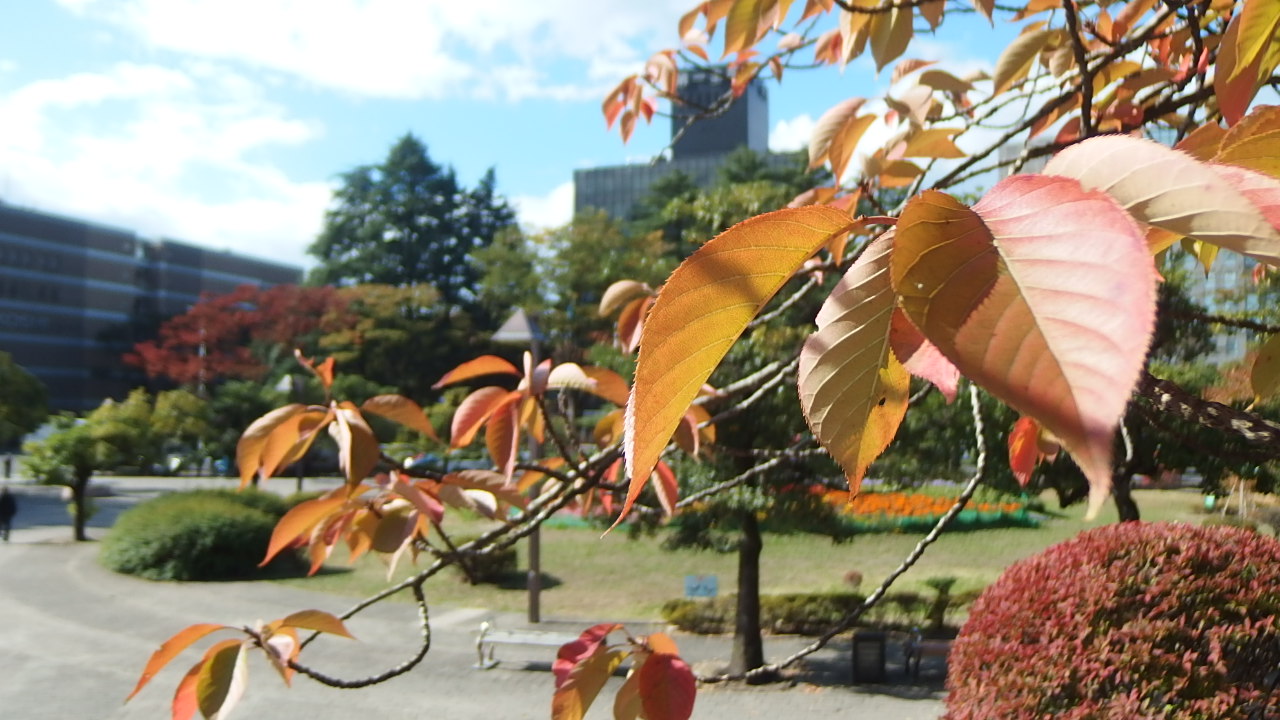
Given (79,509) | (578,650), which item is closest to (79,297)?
(79,509)

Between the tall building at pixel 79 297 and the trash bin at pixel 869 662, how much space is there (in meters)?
30.0

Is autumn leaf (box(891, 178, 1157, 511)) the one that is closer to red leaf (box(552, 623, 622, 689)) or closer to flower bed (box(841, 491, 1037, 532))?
red leaf (box(552, 623, 622, 689))

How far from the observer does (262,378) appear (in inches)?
877

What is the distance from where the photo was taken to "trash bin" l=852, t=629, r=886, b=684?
712cm

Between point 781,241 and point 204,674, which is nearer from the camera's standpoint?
point 781,241

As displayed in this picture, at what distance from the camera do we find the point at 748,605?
731cm

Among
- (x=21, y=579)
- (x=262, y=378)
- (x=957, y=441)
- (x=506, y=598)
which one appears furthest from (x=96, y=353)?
(x=957, y=441)

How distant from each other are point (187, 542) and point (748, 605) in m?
7.11

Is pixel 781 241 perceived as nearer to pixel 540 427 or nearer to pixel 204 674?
pixel 204 674

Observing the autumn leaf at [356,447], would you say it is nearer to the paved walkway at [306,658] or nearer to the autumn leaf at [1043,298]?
the autumn leaf at [1043,298]

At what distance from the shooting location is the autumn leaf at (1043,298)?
18 centimetres

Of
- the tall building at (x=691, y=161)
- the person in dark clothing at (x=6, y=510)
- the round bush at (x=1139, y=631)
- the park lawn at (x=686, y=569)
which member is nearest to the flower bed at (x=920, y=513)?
the park lawn at (x=686, y=569)

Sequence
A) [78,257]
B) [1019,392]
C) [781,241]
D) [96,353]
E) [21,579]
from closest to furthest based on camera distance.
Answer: [1019,392] < [781,241] < [21,579] < [96,353] < [78,257]

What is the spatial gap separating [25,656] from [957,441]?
24.2 feet
